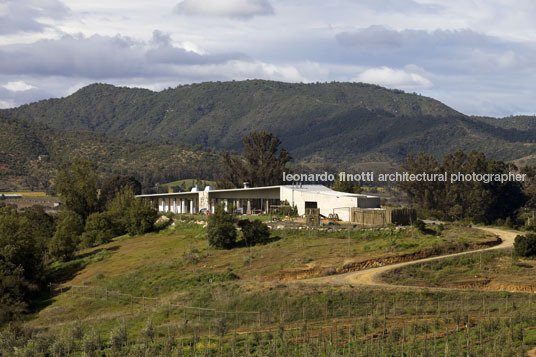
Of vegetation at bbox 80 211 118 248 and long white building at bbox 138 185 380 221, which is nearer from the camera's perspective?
long white building at bbox 138 185 380 221

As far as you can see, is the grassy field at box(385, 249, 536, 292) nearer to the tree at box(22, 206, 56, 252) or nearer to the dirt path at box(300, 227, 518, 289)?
the dirt path at box(300, 227, 518, 289)

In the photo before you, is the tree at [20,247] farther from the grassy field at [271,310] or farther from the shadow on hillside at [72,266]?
the shadow on hillside at [72,266]

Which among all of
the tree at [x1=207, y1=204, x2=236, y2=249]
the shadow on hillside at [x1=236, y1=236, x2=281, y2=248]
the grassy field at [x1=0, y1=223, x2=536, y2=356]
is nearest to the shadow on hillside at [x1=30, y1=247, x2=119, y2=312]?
the grassy field at [x1=0, y1=223, x2=536, y2=356]

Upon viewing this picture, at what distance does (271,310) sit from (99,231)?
148 ft

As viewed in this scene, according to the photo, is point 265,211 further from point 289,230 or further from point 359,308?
point 359,308

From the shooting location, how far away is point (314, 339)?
32.2 m

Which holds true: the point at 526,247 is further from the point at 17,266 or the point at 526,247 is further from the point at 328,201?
the point at 17,266

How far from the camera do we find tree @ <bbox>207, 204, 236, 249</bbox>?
56062 mm

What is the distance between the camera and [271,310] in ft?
124

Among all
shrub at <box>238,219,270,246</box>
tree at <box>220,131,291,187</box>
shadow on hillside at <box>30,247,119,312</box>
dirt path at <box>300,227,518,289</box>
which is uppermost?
tree at <box>220,131,291,187</box>

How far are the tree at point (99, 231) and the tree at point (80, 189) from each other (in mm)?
10630

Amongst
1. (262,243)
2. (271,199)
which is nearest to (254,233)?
(262,243)

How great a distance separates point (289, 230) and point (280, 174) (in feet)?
168

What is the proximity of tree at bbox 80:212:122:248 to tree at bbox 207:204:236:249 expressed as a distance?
77.6 ft
